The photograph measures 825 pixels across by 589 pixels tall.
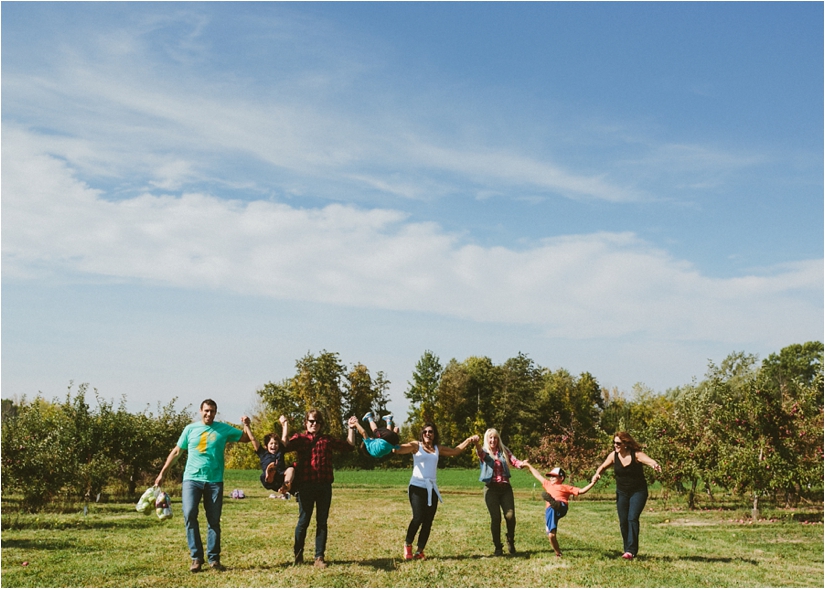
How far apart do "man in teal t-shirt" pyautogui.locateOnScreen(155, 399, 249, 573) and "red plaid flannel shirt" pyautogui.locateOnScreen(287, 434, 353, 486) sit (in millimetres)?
1024

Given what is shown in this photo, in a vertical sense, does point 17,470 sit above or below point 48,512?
above

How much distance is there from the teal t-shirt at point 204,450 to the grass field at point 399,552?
1.32 m

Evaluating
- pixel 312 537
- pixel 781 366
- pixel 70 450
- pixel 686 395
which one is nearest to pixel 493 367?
pixel 781 366

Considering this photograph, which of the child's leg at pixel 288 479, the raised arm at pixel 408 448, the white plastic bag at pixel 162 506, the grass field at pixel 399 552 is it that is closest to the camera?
the grass field at pixel 399 552

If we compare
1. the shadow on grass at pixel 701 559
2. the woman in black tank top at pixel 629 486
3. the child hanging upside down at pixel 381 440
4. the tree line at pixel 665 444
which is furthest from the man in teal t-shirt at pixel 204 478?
the tree line at pixel 665 444

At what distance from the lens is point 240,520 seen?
18531 millimetres

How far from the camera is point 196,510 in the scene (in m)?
10.3

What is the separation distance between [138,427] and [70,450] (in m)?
3.96

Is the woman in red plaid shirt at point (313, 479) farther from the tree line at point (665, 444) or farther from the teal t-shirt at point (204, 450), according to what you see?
the tree line at point (665, 444)

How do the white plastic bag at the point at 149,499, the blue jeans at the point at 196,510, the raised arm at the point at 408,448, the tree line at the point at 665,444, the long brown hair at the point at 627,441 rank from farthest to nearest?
the tree line at the point at 665,444 < the long brown hair at the point at 627,441 < the raised arm at the point at 408,448 < the white plastic bag at the point at 149,499 < the blue jeans at the point at 196,510

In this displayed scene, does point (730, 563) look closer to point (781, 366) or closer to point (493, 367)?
point (493, 367)

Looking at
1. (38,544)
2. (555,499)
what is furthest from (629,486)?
(38,544)

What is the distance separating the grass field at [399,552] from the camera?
392 inches

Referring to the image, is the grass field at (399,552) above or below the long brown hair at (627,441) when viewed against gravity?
below
